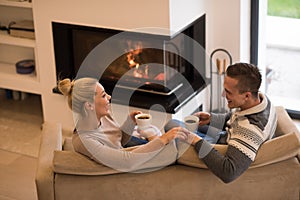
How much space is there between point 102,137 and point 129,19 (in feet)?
4.24

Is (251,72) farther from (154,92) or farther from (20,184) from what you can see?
(20,184)

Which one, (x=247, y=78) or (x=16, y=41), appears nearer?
(x=247, y=78)

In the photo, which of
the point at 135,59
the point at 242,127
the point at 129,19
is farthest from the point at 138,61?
the point at 242,127

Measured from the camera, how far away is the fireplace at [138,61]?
403 cm

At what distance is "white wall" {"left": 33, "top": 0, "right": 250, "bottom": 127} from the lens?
387cm

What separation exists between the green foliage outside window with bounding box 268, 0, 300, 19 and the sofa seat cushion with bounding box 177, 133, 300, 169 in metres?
2.02

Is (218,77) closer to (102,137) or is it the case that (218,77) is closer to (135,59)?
(135,59)

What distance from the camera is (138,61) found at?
4.17 metres

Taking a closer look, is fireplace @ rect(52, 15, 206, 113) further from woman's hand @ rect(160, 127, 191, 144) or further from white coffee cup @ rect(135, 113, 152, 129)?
woman's hand @ rect(160, 127, 191, 144)

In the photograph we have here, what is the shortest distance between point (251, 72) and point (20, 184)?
1846 mm

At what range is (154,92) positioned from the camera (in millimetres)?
4062

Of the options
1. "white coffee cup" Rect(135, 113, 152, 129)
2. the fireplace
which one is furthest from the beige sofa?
the fireplace

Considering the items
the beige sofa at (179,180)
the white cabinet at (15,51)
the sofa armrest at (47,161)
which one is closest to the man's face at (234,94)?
the beige sofa at (179,180)

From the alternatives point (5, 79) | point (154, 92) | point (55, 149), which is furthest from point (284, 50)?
point (55, 149)
